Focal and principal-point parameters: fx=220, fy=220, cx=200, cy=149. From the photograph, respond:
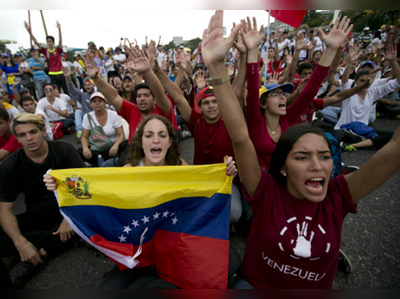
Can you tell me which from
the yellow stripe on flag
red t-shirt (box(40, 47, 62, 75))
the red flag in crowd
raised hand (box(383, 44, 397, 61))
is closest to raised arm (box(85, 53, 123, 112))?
the yellow stripe on flag

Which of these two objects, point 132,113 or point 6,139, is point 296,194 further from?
point 6,139

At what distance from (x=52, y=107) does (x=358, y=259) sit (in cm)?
792

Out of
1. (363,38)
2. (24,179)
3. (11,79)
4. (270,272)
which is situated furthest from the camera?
(363,38)

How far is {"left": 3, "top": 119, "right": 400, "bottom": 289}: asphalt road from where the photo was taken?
84.0 inches

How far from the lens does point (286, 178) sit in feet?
5.18

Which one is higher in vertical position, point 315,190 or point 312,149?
point 312,149

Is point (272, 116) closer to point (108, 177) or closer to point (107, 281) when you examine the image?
point (108, 177)

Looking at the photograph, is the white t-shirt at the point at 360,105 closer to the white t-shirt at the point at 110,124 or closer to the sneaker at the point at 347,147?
the sneaker at the point at 347,147

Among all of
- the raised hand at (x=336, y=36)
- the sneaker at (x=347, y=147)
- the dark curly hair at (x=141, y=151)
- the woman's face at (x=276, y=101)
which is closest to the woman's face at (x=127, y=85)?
the dark curly hair at (x=141, y=151)

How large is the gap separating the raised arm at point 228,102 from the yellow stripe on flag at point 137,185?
49 centimetres

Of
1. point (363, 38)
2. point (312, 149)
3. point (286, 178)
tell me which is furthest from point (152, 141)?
point (363, 38)

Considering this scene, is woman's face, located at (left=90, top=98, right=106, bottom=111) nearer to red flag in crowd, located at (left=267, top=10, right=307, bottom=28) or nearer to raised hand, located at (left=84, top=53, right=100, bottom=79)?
raised hand, located at (left=84, top=53, right=100, bottom=79)

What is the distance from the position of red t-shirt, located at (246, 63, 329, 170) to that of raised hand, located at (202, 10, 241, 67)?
808 millimetres

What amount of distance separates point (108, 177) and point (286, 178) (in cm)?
152
